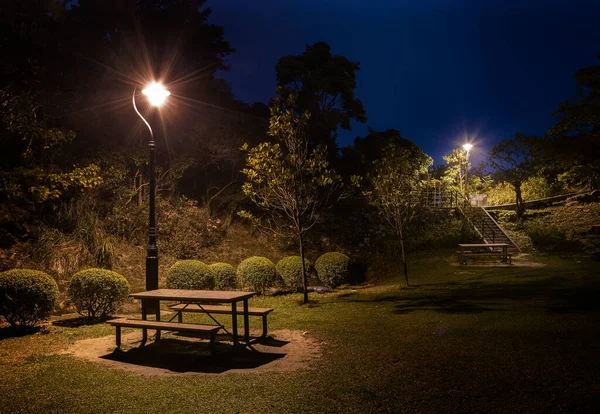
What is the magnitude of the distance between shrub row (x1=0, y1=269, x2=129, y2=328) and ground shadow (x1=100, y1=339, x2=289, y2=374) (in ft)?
7.94

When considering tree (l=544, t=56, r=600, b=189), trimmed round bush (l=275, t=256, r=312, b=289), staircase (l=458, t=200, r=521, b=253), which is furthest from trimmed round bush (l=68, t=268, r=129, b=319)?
tree (l=544, t=56, r=600, b=189)

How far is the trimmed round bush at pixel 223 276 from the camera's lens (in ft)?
41.7

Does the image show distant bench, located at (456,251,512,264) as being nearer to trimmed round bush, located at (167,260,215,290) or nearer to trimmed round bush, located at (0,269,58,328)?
trimmed round bush, located at (167,260,215,290)

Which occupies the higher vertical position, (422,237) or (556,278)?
(422,237)

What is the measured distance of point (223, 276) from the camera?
42.0 ft

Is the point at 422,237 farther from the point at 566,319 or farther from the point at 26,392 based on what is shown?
the point at 26,392

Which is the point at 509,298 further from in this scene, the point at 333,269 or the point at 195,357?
the point at 195,357

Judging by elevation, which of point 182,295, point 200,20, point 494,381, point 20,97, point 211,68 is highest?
point 200,20

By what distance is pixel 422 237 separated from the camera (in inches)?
881

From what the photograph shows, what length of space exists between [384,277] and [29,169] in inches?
516

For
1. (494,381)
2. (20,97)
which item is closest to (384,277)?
(494,381)

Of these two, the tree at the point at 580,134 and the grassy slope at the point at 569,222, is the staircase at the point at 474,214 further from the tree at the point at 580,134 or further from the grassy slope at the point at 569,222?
the tree at the point at 580,134

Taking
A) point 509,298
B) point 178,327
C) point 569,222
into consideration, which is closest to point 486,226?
point 569,222

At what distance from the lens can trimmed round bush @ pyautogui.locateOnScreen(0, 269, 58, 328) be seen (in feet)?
25.5
